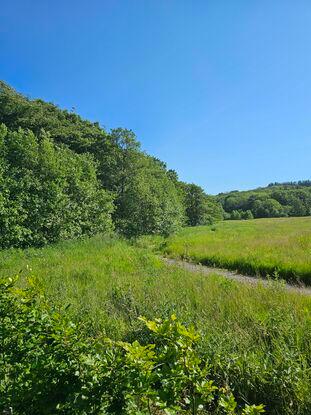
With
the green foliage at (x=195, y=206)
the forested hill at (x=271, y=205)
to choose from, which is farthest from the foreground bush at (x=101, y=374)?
the forested hill at (x=271, y=205)

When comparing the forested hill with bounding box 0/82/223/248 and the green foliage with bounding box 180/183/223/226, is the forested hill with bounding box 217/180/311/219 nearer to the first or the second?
the green foliage with bounding box 180/183/223/226

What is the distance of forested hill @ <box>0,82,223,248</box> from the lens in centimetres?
1780

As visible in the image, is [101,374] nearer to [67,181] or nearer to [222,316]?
[222,316]

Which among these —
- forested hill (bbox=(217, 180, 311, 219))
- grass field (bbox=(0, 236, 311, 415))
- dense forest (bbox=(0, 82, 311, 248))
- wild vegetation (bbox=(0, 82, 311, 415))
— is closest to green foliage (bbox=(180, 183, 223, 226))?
dense forest (bbox=(0, 82, 311, 248))

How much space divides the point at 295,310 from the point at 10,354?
468cm

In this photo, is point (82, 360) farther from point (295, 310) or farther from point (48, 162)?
point (48, 162)

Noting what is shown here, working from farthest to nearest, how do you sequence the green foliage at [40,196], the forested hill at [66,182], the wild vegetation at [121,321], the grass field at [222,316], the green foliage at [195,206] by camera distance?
the green foliage at [195,206], the forested hill at [66,182], the green foliage at [40,196], the grass field at [222,316], the wild vegetation at [121,321]

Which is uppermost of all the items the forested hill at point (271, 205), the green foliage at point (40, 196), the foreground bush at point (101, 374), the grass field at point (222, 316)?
the forested hill at point (271, 205)

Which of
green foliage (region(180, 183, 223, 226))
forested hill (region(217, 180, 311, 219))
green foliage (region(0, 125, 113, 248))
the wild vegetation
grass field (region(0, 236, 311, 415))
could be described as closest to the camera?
the wild vegetation

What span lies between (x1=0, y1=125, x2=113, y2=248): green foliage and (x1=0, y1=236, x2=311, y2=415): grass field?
6096mm

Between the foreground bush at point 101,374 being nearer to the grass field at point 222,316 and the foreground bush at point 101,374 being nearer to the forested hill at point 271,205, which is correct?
the grass field at point 222,316

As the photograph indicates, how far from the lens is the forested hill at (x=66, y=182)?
17.8 m

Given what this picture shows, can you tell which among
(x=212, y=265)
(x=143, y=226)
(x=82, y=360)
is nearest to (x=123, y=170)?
(x=143, y=226)

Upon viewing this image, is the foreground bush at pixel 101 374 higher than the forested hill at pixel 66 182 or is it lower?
lower
